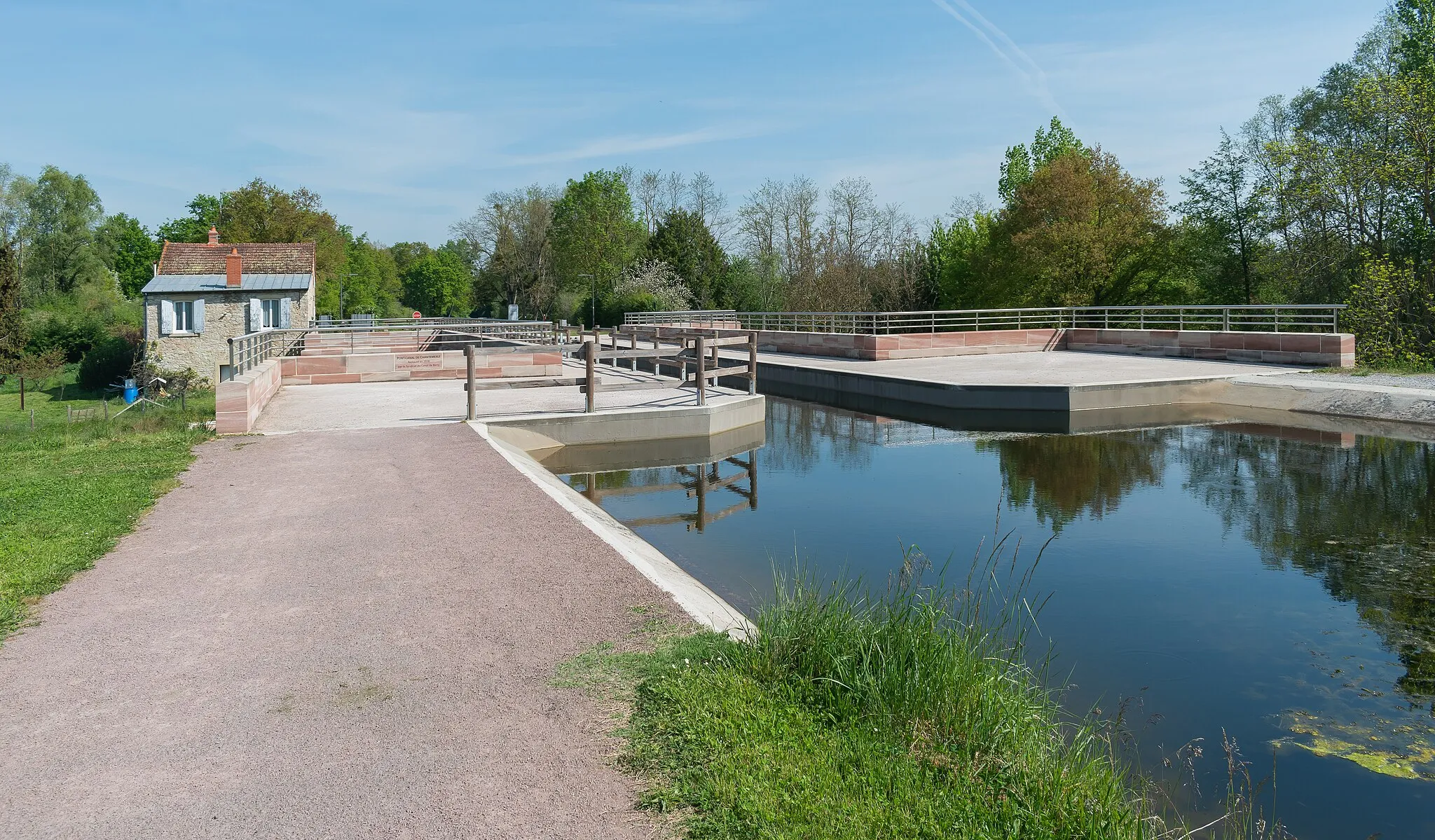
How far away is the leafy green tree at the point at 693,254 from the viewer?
6450cm

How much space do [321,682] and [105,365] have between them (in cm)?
5287

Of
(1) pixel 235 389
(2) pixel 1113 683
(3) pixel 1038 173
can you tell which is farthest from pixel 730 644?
(3) pixel 1038 173

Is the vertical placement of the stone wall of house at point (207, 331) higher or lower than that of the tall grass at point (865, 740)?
higher

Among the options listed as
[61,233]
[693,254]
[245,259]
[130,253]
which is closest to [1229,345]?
[245,259]

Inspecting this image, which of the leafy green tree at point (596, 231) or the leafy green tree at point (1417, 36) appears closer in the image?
the leafy green tree at point (1417, 36)

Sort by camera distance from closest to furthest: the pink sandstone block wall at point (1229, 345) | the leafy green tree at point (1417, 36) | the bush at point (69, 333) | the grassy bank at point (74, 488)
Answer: the grassy bank at point (74, 488) < the pink sandstone block wall at point (1229, 345) < the leafy green tree at point (1417, 36) < the bush at point (69, 333)

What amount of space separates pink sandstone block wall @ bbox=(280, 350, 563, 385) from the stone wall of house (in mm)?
21269

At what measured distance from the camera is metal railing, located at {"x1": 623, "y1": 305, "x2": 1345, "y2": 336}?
28016 mm

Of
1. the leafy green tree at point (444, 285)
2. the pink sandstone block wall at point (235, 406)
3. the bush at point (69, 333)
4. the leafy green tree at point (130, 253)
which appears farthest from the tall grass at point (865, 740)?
the leafy green tree at point (130, 253)

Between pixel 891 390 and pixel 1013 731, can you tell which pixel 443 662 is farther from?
pixel 891 390

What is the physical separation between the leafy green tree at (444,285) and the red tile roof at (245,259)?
48.3 metres

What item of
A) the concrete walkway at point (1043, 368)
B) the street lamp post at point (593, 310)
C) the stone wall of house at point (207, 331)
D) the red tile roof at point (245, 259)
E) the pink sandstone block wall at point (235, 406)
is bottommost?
the pink sandstone block wall at point (235, 406)

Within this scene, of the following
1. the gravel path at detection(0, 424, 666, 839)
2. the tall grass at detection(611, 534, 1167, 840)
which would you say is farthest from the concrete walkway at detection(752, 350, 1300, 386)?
the tall grass at detection(611, 534, 1167, 840)

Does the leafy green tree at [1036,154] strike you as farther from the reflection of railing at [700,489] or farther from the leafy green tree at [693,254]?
the reflection of railing at [700,489]
